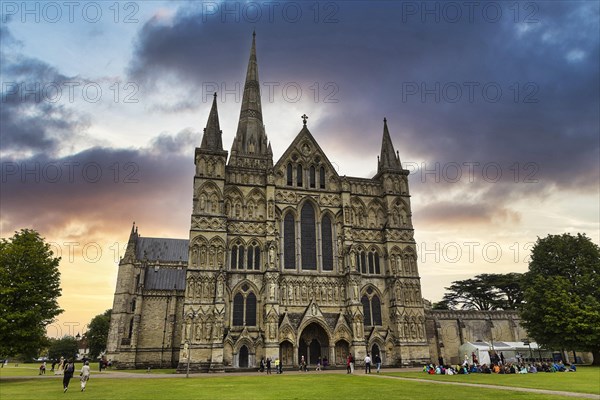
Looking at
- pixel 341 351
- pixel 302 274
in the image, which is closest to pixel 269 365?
pixel 341 351

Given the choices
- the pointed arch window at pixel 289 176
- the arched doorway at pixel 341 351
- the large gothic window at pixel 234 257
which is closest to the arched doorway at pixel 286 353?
the arched doorway at pixel 341 351

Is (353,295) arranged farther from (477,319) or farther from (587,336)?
(587,336)

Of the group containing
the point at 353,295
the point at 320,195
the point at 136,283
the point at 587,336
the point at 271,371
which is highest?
the point at 320,195

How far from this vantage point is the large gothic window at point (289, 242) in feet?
141

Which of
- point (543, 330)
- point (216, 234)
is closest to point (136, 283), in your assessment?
point (216, 234)

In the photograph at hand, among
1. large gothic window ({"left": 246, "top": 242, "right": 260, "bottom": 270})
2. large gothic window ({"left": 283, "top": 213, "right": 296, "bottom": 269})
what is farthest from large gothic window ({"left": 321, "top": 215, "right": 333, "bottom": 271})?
large gothic window ({"left": 246, "top": 242, "right": 260, "bottom": 270})

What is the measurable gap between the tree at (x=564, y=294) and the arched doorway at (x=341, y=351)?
17879mm

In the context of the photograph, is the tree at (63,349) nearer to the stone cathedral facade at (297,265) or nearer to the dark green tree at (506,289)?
the stone cathedral facade at (297,265)

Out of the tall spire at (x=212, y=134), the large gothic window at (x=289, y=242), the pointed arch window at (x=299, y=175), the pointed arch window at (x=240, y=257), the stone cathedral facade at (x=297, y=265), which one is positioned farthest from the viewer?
the pointed arch window at (x=299, y=175)

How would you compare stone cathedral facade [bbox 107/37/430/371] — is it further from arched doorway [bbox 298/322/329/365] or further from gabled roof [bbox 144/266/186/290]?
gabled roof [bbox 144/266/186/290]

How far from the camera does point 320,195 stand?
4631cm

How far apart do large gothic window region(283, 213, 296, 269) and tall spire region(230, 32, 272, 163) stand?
48.0 feet

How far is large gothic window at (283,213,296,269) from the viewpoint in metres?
43.1

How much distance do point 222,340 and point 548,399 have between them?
1130 inches
